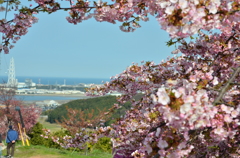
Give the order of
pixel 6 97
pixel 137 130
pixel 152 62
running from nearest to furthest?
pixel 137 130 → pixel 152 62 → pixel 6 97

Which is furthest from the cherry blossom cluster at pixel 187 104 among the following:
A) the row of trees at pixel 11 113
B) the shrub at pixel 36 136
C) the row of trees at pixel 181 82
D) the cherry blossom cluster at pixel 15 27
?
the row of trees at pixel 11 113

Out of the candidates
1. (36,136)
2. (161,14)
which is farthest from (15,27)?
(36,136)

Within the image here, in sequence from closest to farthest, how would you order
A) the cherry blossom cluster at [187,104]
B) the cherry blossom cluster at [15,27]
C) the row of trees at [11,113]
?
the cherry blossom cluster at [187,104]
the cherry blossom cluster at [15,27]
the row of trees at [11,113]

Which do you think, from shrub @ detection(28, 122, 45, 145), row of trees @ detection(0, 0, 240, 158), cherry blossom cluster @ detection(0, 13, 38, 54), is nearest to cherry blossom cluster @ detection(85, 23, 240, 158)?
row of trees @ detection(0, 0, 240, 158)

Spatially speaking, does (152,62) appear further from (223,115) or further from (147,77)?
(223,115)

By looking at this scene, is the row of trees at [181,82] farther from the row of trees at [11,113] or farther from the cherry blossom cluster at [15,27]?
the row of trees at [11,113]

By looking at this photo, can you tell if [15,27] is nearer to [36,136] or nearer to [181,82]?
[181,82]

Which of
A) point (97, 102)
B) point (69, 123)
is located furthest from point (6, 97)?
point (97, 102)

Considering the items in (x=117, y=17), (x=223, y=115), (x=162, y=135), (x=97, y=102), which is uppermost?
(x=117, y=17)
